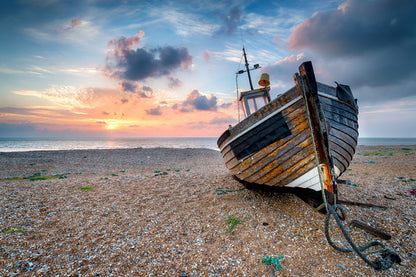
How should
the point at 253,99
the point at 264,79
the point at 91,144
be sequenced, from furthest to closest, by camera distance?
the point at 91,144 → the point at 253,99 → the point at 264,79

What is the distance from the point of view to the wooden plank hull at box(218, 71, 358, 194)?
4.50 m

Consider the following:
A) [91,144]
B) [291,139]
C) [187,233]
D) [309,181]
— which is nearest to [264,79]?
[291,139]

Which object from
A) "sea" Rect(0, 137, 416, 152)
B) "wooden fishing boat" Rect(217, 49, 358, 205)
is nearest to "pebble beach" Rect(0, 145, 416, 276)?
"wooden fishing boat" Rect(217, 49, 358, 205)

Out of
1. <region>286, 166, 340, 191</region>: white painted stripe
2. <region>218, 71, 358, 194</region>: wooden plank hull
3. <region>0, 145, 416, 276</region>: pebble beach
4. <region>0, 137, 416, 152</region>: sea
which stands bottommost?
<region>0, 145, 416, 276</region>: pebble beach

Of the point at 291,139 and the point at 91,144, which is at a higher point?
the point at 291,139

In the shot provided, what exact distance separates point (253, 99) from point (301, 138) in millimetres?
3602

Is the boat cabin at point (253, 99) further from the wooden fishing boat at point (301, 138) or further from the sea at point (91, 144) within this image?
the sea at point (91, 144)

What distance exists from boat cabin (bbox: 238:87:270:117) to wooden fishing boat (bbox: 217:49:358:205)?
2456 mm

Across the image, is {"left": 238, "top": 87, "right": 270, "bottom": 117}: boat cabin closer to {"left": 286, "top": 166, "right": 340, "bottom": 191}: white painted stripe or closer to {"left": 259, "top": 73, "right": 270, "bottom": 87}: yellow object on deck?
{"left": 259, "top": 73, "right": 270, "bottom": 87}: yellow object on deck

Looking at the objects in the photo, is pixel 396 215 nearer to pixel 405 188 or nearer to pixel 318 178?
pixel 318 178

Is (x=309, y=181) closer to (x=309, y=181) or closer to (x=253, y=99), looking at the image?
(x=309, y=181)

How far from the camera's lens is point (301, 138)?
452cm

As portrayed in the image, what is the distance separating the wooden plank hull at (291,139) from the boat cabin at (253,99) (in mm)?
2465

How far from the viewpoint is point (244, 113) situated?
781 centimetres
